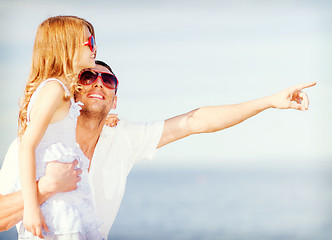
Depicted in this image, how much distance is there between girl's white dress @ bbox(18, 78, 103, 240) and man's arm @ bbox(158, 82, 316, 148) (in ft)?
2.75

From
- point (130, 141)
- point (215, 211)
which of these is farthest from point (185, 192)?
point (130, 141)

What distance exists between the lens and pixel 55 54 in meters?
2.80

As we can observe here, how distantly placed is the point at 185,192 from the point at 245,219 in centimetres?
694

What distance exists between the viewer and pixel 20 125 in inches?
112

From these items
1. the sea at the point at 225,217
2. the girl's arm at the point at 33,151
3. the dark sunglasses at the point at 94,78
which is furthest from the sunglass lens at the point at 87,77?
the sea at the point at 225,217

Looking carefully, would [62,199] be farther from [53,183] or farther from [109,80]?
[109,80]

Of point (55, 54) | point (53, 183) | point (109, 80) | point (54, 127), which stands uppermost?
point (55, 54)

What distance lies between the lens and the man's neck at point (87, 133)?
3.40m

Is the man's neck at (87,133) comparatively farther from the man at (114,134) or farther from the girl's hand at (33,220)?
the girl's hand at (33,220)

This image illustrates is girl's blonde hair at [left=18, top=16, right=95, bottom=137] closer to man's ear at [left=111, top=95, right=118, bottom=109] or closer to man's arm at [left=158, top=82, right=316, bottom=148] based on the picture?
man's ear at [left=111, top=95, right=118, bottom=109]

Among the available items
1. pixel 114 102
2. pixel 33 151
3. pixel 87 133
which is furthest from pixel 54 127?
pixel 114 102

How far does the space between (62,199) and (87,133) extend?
838 mm

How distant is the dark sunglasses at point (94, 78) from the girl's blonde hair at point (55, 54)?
536 mm

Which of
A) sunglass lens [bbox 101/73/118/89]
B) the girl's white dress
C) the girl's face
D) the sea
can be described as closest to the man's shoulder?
sunglass lens [bbox 101/73/118/89]
